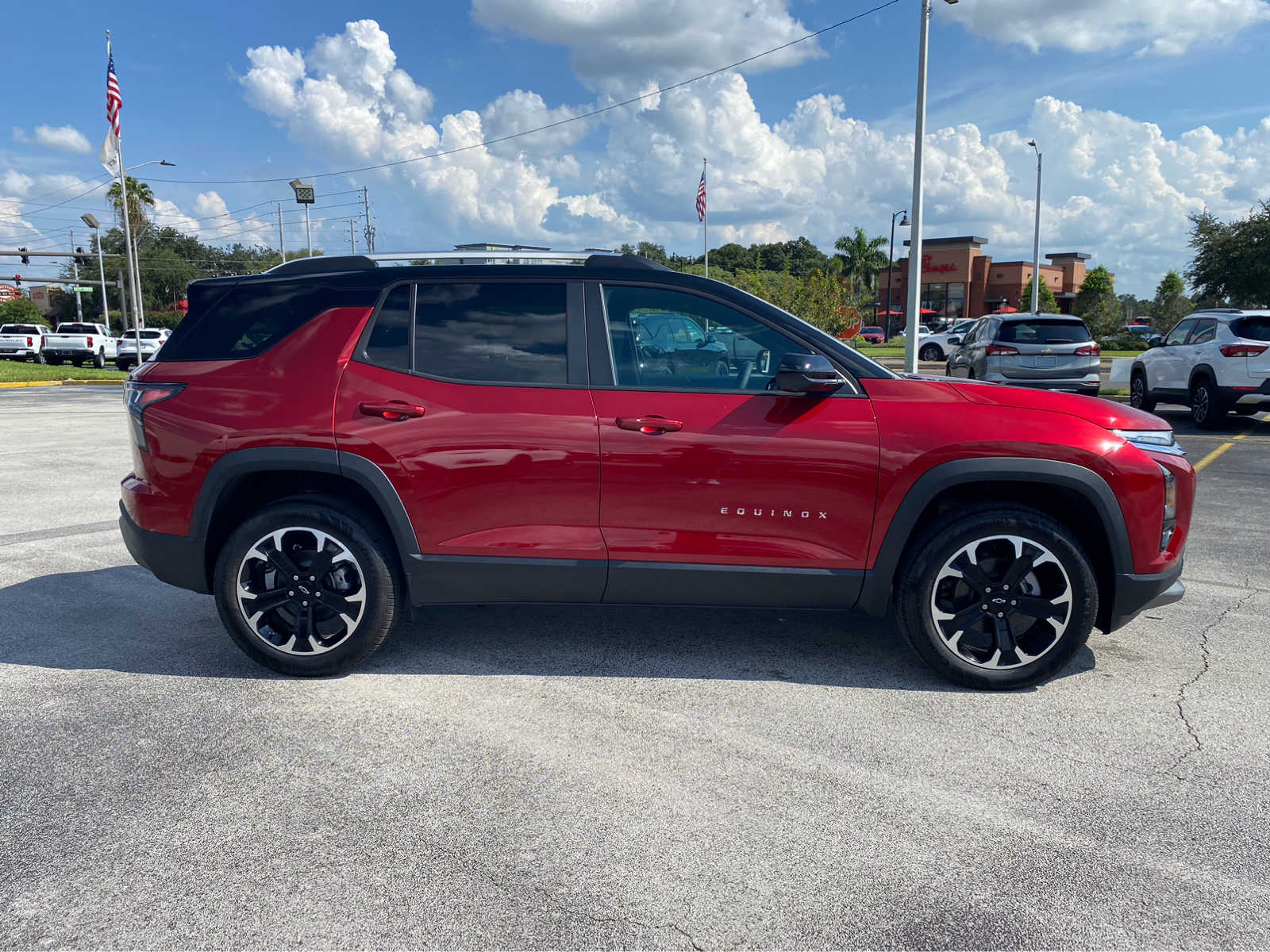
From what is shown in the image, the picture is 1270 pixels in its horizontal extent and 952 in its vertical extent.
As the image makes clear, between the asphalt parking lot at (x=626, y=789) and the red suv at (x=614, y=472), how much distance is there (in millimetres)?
402

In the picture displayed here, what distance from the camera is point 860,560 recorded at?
371cm

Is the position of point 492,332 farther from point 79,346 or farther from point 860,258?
point 860,258

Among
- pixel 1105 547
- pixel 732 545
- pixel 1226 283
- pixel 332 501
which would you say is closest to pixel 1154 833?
pixel 1105 547

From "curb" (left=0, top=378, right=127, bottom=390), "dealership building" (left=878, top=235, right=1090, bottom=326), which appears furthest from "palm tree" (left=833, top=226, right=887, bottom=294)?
"curb" (left=0, top=378, right=127, bottom=390)

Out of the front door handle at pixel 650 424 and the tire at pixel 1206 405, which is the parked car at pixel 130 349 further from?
the front door handle at pixel 650 424

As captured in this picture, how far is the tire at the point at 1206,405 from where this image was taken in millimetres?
12750

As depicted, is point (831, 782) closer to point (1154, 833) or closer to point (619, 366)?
point (1154, 833)

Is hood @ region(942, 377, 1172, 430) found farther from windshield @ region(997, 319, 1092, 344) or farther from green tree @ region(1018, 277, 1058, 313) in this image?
green tree @ region(1018, 277, 1058, 313)

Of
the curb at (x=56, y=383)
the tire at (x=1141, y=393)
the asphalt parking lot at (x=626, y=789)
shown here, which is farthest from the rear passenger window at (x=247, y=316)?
the curb at (x=56, y=383)

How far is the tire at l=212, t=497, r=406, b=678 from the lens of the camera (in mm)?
3822

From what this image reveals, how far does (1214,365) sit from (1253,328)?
0.66 m

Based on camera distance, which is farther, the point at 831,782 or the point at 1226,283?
the point at 1226,283

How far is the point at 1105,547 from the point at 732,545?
61.6 inches

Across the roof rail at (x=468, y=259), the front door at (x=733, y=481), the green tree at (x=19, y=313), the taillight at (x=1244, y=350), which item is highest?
the green tree at (x=19, y=313)
